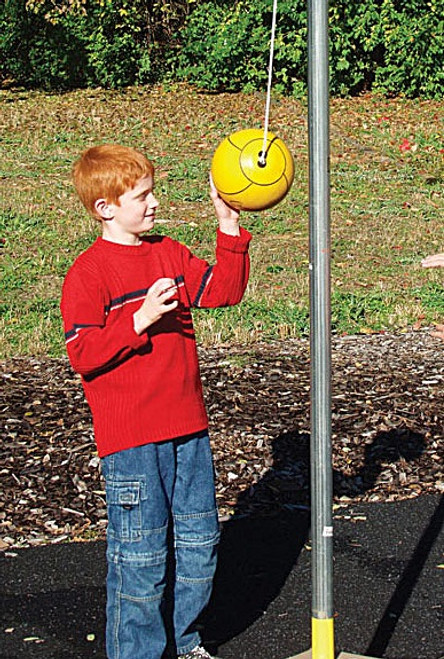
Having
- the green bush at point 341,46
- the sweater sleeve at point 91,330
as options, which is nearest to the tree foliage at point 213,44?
the green bush at point 341,46

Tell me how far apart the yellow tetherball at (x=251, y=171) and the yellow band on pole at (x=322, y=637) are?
52.4 inches

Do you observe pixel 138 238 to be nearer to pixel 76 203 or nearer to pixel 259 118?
pixel 76 203

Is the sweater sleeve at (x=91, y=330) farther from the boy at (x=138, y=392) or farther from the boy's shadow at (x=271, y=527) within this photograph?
the boy's shadow at (x=271, y=527)

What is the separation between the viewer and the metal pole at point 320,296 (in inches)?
112

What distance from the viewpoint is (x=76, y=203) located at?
1335cm

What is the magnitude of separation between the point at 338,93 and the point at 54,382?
483 inches

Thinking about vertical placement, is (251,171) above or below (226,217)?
above

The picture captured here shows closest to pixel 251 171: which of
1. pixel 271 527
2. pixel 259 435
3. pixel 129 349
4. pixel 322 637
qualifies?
pixel 129 349

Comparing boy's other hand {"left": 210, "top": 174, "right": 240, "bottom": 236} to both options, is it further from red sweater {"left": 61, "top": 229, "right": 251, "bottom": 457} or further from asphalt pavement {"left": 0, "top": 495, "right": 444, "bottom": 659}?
asphalt pavement {"left": 0, "top": 495, "right": 444, "bottom": 659}

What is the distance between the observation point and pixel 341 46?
17281mm

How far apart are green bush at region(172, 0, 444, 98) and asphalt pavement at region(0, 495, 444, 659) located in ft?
44.2

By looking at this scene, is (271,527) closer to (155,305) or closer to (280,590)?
(280,590)

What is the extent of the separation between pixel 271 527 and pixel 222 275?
175 cm

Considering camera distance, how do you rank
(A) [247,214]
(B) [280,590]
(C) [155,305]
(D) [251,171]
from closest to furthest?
1. (C) [155,305]
2. (D) [251,171]
3. (B) [280,590]
4. (A) [247,214]
